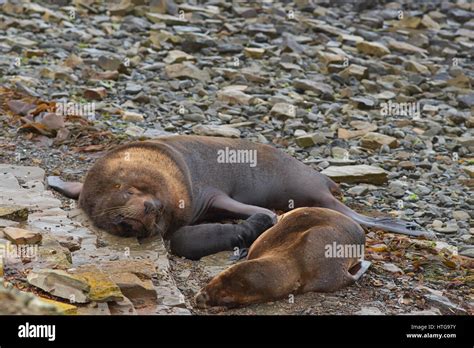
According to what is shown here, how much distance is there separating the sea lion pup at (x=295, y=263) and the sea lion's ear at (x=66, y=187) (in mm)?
2074

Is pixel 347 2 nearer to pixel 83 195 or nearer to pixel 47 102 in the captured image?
pixel 47 102

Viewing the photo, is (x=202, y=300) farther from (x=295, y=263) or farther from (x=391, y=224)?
(x=391, y=224)

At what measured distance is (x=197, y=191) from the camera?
8719 mm

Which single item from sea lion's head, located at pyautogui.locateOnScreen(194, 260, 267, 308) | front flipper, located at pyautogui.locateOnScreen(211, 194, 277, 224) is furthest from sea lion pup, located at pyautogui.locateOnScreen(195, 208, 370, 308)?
front flipper, located at pyautogui.locateOnScreen(211, 194, 277, 224)

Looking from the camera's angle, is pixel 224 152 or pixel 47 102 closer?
pixel 224 152

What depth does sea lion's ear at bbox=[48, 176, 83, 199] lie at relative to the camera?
8773 millimetres

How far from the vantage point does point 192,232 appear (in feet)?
26.3

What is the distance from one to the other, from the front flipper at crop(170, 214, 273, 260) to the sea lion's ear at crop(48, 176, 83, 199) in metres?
1.19

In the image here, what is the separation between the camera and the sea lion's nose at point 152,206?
7.99m

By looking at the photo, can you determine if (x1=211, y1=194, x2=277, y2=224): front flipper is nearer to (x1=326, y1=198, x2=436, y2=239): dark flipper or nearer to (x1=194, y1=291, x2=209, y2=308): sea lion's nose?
(x1=326, y1=198, x2=436, y2=239): dark flipper

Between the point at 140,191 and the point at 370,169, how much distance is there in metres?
3.33

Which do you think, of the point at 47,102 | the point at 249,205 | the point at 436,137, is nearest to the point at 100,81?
the point at 47,102
